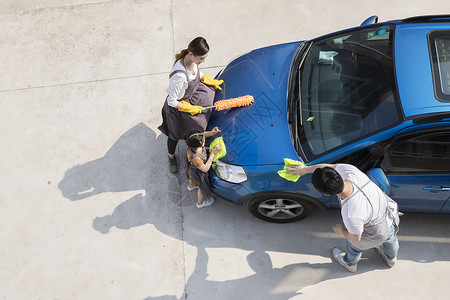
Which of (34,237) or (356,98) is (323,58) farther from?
(34,237)

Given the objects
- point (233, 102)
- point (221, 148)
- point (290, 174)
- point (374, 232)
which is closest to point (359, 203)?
point (374, 232)

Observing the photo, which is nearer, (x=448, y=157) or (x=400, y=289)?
(x=448, y=157)

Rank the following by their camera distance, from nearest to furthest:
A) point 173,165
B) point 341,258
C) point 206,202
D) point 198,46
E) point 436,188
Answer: point 436,188 < point 198,46 < point 341,258 < point 206,202 < point 173,165

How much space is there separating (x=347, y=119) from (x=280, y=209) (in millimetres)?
1196

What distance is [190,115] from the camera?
13.9 ft

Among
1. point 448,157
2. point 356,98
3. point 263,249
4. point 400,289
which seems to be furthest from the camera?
point 263,249

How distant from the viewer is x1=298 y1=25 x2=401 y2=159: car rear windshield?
11.5 ft

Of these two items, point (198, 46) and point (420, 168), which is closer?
point (420, 168)

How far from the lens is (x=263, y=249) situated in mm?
4316

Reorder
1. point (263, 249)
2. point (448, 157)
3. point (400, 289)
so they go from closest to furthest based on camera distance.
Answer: point (448, 157)
point (400, 289)
point (263, 249)

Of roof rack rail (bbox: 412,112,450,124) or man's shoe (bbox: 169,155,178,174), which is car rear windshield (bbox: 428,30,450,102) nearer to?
roof rack rail (bbox: 412,112,450,124)

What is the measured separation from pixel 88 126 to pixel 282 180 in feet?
9.68

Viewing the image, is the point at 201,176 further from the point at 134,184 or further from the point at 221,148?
the point at 134,184

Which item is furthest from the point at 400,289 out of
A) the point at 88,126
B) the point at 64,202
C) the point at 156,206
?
the point at 88,126
